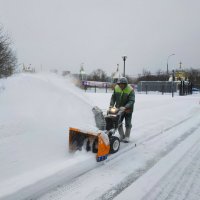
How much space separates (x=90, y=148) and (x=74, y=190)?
1477 mm

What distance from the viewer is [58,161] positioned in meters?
4.97

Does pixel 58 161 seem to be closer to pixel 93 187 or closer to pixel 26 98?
pixel 93 187

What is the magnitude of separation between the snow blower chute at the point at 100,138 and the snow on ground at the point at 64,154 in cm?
18

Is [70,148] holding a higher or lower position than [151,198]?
higher

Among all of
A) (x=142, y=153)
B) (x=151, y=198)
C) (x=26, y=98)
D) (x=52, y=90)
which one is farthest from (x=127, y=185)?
(x=26, y=98)

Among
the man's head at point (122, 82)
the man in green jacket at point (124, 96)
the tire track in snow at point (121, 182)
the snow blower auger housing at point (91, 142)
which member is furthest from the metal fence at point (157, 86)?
the snow blower auger housing at point (91, 142)

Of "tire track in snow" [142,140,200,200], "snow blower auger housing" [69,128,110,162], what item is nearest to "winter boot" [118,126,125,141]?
"snow blower auger housing" [69,128,110,162]

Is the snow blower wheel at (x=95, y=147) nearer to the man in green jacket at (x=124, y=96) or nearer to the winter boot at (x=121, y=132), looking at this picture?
the man in green jacket at (x=124, y=96)

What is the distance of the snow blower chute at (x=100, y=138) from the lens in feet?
17.2

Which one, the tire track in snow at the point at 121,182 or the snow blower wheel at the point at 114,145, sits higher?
the snow blower wheel at the point at 114,145

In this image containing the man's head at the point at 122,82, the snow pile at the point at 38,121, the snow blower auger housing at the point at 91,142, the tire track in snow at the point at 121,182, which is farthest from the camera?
the man's head at the point at 122,82

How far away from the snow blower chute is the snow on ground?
18 cm

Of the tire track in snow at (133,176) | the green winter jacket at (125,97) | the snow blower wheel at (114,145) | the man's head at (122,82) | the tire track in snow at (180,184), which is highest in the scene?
the man's head at (122,82)

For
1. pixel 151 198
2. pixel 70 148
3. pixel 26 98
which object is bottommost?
pixel 151 198
